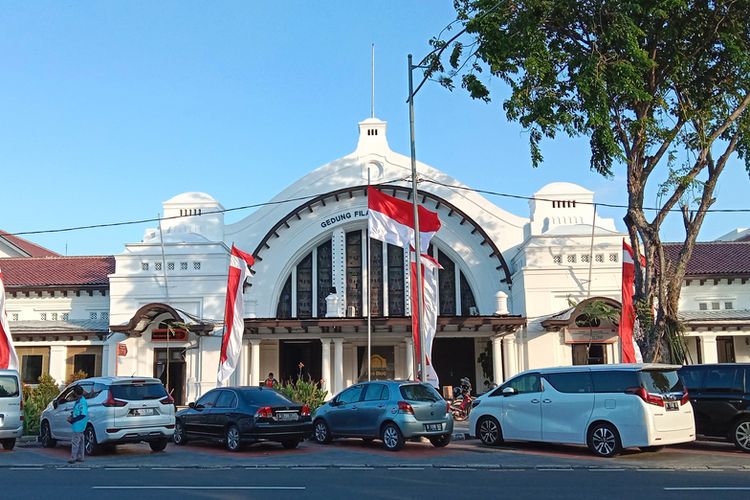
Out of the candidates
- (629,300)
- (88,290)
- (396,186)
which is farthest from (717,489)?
(88,290)

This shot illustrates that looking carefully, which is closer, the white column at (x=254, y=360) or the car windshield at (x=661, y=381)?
the car windshield at (x=661, y=381)

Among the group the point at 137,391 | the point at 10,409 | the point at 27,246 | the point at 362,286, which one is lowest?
the point at 10,409

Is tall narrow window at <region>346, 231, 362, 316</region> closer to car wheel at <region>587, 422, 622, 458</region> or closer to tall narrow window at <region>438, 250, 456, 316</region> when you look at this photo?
tall narrow window at <region>438, 250, 456, 316</region>

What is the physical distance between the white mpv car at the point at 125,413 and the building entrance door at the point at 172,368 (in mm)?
14624

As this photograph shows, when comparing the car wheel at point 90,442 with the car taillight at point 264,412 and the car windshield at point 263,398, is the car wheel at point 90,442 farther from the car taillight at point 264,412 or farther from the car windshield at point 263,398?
the car taillight at point 264,412

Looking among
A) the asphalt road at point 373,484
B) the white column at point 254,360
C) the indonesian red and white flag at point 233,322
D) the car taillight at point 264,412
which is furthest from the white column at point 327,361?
the asphalt road at point 373,484

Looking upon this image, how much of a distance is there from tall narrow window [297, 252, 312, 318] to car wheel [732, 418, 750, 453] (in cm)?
1986

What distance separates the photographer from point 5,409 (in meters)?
17.6

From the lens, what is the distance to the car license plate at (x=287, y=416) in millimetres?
16578

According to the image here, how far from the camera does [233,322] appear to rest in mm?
24391

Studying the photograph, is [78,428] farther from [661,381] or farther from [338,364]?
[338,364]

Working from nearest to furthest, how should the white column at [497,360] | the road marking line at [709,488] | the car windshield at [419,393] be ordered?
the road marking line at [709,488]
the car windshield at [419,393]
the white column at [497,360]

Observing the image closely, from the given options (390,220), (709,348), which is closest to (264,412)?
(390,220)

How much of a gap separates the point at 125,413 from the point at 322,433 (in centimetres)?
466
